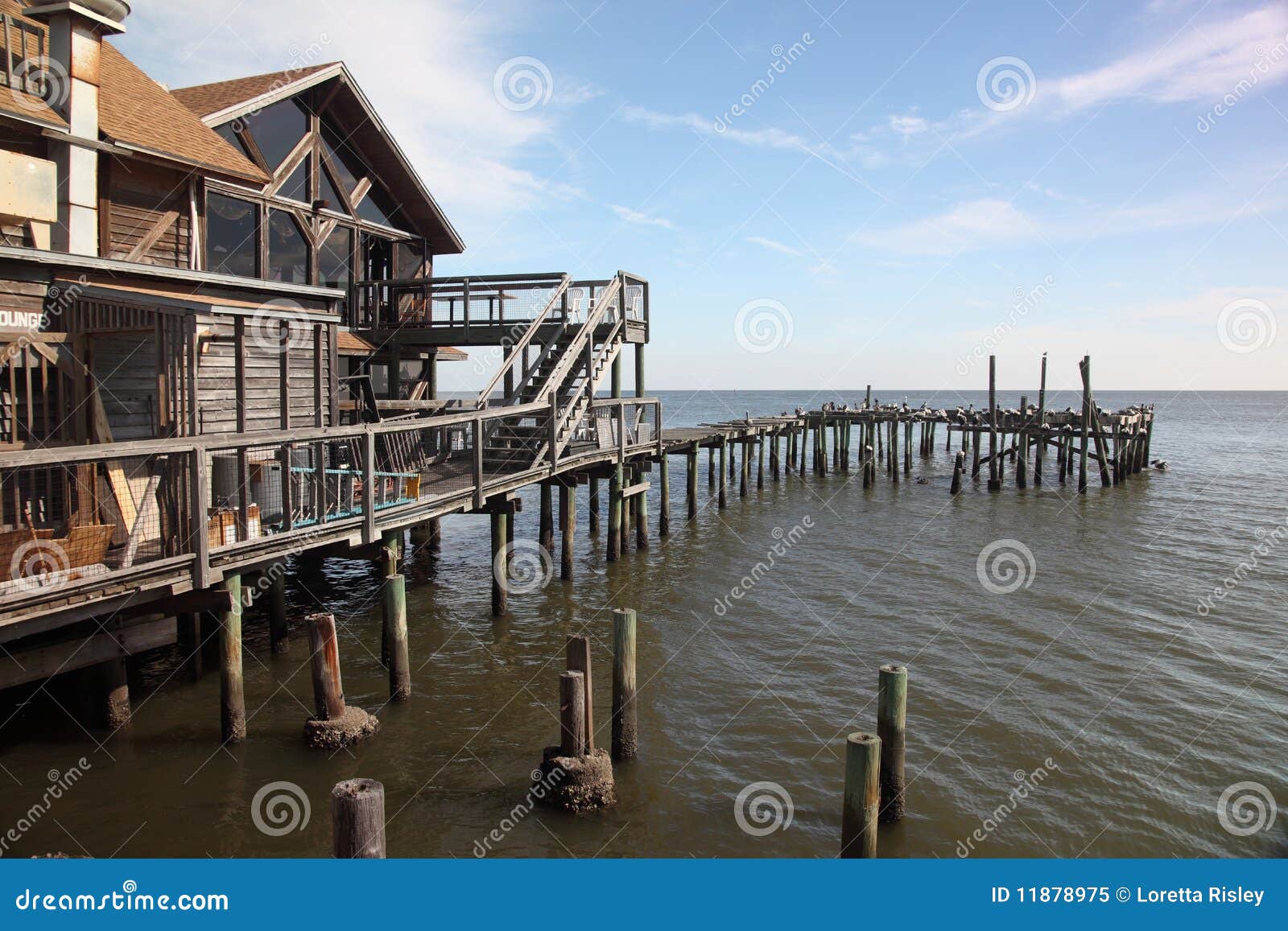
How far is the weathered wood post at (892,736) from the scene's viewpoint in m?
7.97

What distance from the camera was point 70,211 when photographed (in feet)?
36.9

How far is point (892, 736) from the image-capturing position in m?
8.11

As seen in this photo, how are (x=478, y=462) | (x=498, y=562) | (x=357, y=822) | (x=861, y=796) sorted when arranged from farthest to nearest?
(x=498, y=562) < (x=478, y=462) < (x=861, y=796) < (x=357, y=822)

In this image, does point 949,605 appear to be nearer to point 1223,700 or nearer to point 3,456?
point 1223,700

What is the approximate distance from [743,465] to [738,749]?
73.8 ft

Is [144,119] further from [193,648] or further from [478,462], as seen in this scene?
[193,648]

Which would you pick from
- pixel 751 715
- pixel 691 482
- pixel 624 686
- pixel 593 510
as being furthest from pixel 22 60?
pixel 691 482

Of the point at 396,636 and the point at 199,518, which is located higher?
the point at 199,518

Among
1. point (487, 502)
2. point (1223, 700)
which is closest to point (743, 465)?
point (487, 502)

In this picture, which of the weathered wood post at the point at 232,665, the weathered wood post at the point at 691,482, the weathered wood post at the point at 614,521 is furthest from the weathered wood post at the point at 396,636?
the weathered wood post at the point at 691,482

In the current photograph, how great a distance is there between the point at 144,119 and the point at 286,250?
4128 mm

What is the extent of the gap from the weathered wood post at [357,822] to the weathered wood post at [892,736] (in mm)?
4740

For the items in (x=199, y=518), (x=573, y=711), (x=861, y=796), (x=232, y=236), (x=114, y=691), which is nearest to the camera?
(x=861, y=796)

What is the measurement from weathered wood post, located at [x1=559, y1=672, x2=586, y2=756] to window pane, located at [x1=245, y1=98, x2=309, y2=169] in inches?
524
